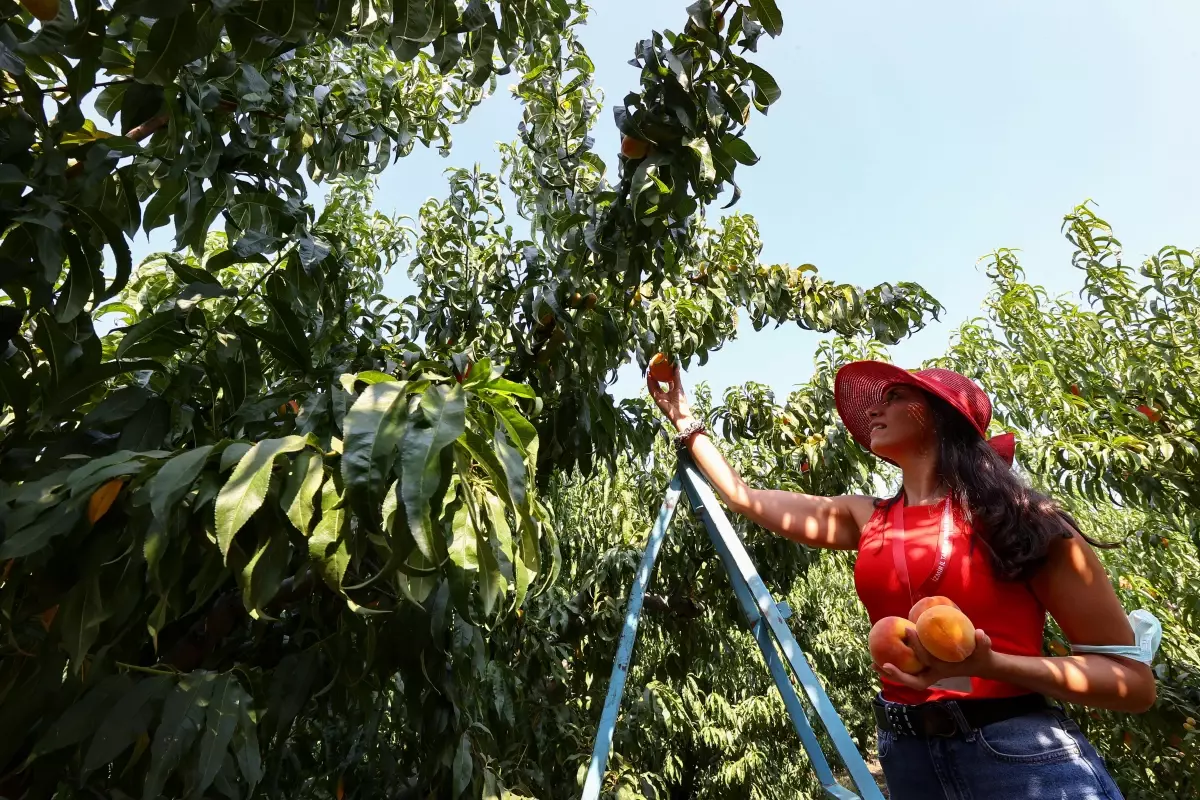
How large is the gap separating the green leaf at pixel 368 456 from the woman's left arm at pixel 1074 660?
0.75 metres

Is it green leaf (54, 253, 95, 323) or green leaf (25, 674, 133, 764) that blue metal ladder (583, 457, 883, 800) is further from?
green leaf (54, 253, 95, 323)

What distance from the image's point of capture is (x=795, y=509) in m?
1.56

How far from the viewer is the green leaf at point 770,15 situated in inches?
51.8

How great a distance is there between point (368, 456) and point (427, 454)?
0.07 m

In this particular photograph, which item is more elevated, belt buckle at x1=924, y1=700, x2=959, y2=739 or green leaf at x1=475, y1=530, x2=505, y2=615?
green leaf at x1=475, y1=530, x2=505, y2=615

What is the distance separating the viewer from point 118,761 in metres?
1.07

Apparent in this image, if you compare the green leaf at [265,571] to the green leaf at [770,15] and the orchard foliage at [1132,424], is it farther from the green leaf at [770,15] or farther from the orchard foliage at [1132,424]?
the orchard foliage at [1132,424]

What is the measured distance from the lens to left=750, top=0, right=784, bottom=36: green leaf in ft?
4.32

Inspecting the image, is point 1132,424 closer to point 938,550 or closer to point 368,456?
point 938,550

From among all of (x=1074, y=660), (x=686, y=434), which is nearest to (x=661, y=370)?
(x=686, y=434)

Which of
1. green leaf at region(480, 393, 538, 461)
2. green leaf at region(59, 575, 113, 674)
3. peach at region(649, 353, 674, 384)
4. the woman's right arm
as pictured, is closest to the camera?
green leaf at region(59, 575, 113, 674)

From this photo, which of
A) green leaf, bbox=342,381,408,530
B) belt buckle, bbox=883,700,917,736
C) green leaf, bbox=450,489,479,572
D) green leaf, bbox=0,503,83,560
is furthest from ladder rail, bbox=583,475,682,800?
green leaf, bbox=0,503,83,560

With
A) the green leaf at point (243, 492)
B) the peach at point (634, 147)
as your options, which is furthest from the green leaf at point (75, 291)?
the peach at point (634, 147)

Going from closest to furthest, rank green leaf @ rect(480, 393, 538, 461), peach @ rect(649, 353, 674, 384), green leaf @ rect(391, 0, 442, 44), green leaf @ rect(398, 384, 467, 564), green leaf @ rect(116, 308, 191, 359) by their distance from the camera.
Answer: green leaf @ rect(398, 384, 467, 564), green leaf @ rect(480, 393, 538, 461), green leaf @ rect(391, 0, 442, 44), green leaf @ rect(116, 308, 191, 359), peach @ rect(649, 353, 674, 384)
